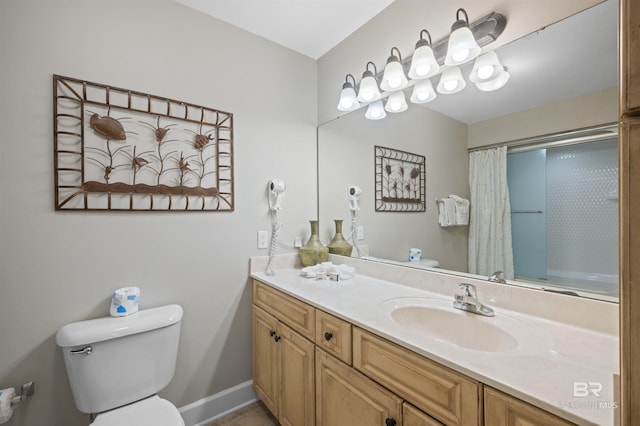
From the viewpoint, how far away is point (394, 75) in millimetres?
1536

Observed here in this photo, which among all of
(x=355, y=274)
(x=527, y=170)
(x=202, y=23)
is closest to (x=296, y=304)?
(x=355, y=274)

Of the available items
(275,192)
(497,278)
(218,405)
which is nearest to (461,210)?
(497,278)

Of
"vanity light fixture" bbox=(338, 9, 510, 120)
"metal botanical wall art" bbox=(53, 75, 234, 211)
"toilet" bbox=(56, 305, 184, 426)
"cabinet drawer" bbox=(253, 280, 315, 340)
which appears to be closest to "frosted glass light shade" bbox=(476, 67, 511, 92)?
"vanity light fixture" bbox=(338, 9, 510, 120)

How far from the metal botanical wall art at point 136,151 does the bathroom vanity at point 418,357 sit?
727 mm

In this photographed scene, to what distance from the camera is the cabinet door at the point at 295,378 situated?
1271 mm

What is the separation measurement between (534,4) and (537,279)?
1.10 m

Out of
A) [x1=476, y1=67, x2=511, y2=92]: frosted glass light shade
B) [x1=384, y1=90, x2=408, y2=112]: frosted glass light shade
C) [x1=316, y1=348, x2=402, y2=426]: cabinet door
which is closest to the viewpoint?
[x1=316, y1=348, x2=402, y2=426]: cabinet door

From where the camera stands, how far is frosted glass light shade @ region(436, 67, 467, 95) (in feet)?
4.39

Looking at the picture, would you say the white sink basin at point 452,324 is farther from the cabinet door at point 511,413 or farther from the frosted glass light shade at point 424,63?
the frosted glass light shade at point 424,63

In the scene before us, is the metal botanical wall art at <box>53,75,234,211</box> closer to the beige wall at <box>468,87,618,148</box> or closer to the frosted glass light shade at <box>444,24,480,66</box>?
the frosted glass light shade at <box>444,24,480,66</box>

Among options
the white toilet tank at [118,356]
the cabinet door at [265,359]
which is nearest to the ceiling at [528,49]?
the cabinet door at [265,359]

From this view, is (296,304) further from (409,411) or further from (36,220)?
(36,220)

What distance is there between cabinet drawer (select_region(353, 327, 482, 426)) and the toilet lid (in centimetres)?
80

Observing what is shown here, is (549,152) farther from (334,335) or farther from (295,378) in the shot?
(295,378)
